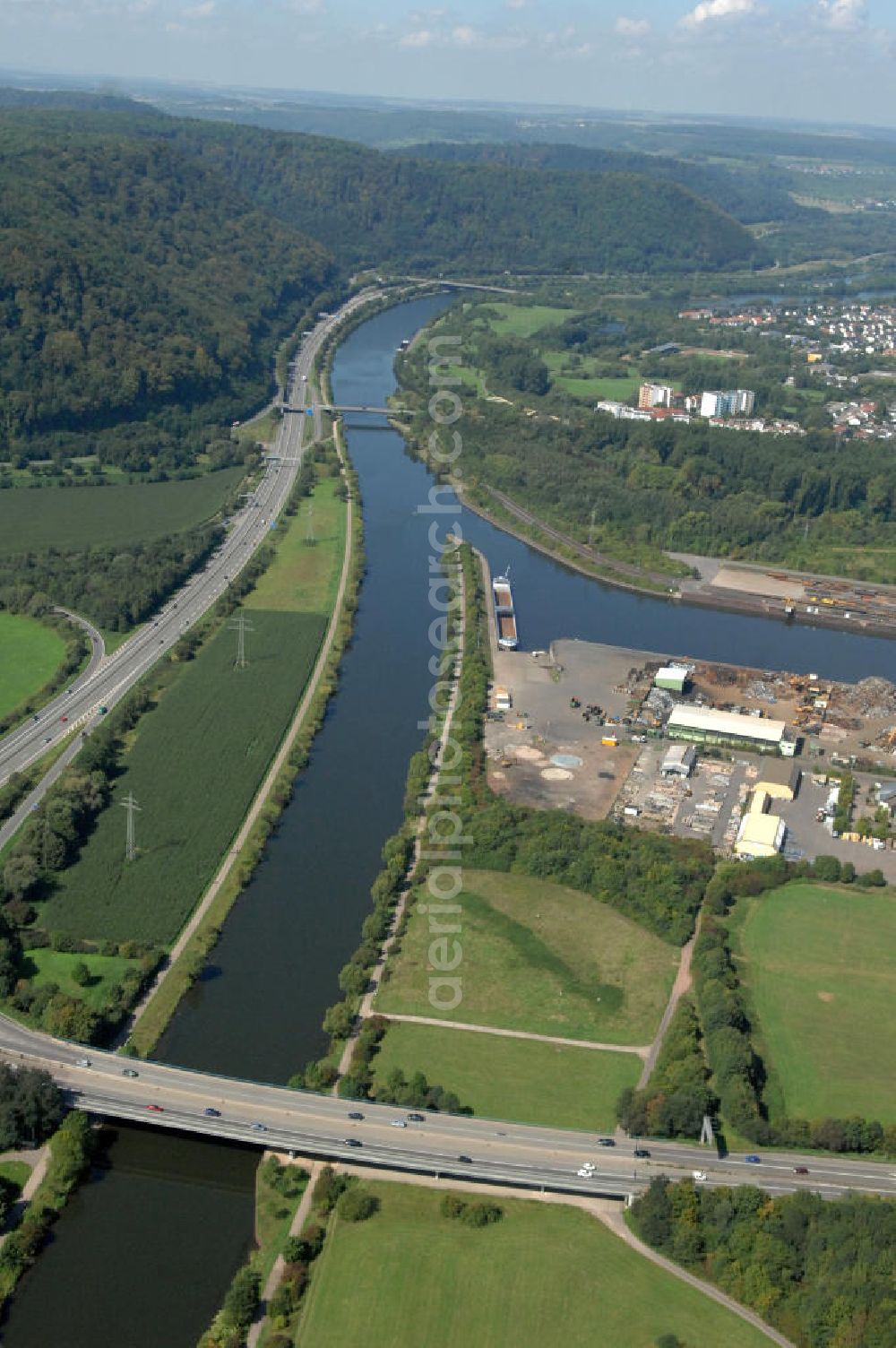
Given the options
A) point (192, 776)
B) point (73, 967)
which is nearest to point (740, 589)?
point (192, 776)

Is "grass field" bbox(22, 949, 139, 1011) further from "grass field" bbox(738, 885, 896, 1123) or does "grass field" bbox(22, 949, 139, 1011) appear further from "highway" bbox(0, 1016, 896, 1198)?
"grass field" bbox(738, 885, 896, 1123)

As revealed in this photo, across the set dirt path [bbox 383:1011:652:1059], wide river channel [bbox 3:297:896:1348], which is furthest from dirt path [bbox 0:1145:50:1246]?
dirt path [bbox 383:1011:652:1059]

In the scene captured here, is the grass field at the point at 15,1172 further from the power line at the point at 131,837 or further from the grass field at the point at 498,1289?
the power line at the point at 131,837

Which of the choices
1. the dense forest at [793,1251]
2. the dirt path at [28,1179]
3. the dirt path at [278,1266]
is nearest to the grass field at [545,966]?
the dirt path at [278,1266]

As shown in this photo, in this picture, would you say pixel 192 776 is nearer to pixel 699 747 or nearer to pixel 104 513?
pixel 699 747

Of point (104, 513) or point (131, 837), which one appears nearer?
point (131, 837)

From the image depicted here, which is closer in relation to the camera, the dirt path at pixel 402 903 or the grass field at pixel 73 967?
the dirt path at pixel 402 903
